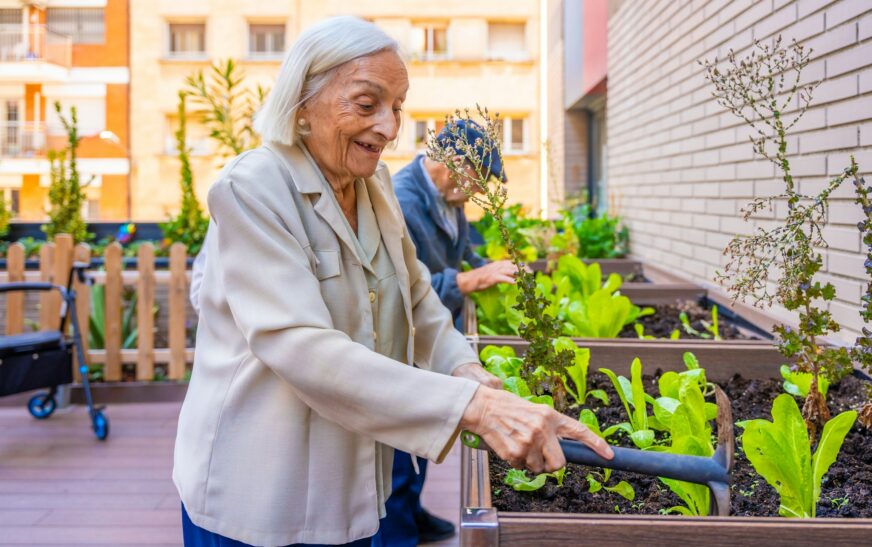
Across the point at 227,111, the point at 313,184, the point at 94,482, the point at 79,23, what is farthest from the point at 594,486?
the point at 79,23

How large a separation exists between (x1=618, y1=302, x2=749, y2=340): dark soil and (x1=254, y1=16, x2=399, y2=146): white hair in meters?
1.78

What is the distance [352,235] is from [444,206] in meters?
1.86

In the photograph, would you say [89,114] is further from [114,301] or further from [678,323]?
[678,323]

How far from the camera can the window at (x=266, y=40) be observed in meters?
20.5

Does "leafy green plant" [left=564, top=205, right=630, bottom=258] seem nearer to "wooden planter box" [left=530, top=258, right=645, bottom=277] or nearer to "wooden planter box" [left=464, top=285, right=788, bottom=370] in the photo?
"wooden planter box" [left=530, top=258, right=645, bottom=277]

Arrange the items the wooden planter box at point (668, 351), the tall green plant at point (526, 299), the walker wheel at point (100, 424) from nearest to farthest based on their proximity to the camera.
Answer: the tall green plant at point (526, 299) → the wooden planter box at point (668, 351) → the walker wheel at point (100, 424)

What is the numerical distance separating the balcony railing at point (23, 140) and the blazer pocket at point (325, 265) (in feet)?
70.7

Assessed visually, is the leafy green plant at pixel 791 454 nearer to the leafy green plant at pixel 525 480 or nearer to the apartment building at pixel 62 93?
the leafy green plant at pixel 525 480

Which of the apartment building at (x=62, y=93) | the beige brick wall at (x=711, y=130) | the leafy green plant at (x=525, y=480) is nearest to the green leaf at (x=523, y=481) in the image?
the leafy green plant at (x=525, y=480)

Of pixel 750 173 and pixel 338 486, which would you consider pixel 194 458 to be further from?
pixel 750 173

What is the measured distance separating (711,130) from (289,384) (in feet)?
9.02

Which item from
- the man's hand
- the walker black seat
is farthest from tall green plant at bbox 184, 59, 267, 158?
the man's hand

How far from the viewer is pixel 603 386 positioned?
7.39 feet

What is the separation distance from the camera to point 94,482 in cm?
397
